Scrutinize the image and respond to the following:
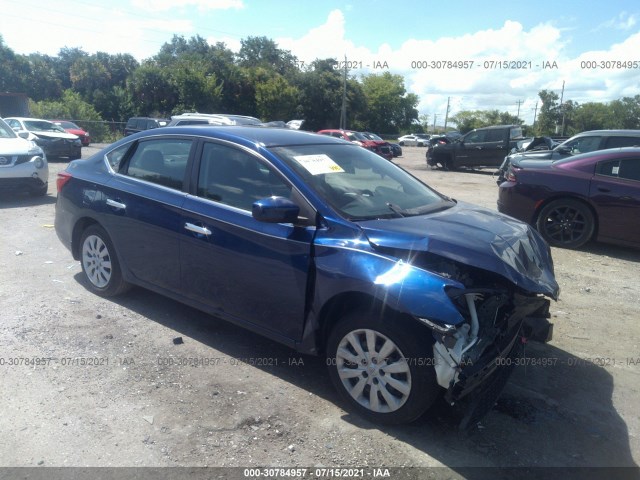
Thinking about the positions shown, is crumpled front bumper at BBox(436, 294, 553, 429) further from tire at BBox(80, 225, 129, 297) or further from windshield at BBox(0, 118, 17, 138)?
windshield at BBox(0, 118, 17, 138)

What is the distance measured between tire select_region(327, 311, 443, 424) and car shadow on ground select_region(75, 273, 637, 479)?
15 centimetres

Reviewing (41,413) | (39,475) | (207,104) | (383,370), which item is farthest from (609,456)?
(207,104)

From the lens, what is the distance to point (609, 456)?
3.37 metres

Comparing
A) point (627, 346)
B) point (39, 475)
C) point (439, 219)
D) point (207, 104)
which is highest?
point (207, 104)

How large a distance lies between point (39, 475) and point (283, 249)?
1925 millimetres

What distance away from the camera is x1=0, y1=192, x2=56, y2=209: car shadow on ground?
34.3 ft

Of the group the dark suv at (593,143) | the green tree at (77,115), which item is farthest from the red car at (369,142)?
the green tree at (77,115)

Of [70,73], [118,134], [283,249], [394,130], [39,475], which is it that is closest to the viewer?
[39,475]

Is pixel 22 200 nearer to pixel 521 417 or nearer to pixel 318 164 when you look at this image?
pixel 318 164

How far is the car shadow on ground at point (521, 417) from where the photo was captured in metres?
3.30

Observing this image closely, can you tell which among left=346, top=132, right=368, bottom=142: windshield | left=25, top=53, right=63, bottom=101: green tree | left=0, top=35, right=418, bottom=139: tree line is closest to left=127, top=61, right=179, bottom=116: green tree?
left=0, top=35, right=418, bottom=139: tree line

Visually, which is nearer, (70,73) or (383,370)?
(383,370)

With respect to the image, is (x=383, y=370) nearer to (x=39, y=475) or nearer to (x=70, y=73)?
(x=39, y=475)

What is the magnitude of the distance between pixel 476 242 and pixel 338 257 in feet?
2.89
